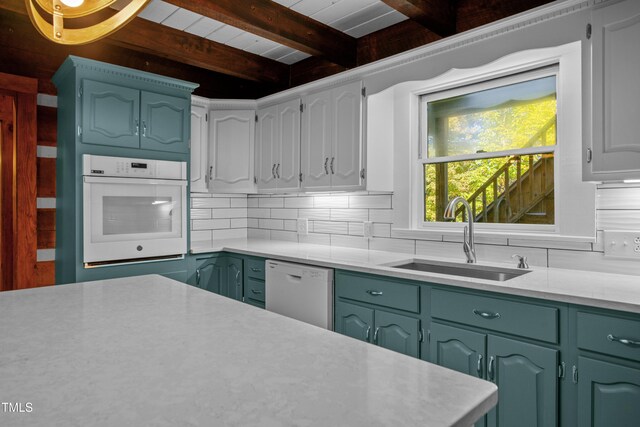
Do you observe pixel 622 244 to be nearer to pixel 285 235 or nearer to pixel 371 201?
pixel 371 201

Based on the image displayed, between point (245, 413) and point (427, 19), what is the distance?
8.23ft

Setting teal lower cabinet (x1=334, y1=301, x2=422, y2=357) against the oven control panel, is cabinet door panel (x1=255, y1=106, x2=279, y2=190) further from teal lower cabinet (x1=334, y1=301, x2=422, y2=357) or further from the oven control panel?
teal lower cabinet (x1=334, y1=301, x2=422, y2=357)

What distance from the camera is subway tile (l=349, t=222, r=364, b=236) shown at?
321 centimetres

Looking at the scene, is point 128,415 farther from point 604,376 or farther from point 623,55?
point 623,55

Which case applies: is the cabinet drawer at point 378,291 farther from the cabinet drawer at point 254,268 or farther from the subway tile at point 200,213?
the subway tile at point 200,213

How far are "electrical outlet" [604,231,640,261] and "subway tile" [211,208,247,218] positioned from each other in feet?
10.2

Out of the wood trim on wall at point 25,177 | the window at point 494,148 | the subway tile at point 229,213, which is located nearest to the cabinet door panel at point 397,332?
the window at point 494,148

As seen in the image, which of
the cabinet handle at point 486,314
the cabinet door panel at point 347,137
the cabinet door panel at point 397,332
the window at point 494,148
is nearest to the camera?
the cabinet handle at point 486,314

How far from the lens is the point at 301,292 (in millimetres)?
2662

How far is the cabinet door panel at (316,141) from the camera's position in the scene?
120 inches

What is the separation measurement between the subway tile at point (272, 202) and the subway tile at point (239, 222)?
0.85 feet

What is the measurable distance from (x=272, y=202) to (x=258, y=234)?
39 cm

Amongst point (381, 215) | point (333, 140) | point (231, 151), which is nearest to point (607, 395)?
point (381, 215)

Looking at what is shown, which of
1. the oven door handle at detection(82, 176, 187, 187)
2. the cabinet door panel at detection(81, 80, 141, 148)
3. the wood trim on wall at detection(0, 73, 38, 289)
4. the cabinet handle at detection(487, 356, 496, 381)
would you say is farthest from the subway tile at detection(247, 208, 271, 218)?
the cabinet handle at detection(487, 356, 496, 381)
